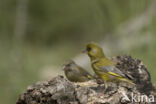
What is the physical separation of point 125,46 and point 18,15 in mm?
4062

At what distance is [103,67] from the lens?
791 centimetres

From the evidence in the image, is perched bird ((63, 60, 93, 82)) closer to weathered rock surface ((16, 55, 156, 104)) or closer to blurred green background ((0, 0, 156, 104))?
blurred green background ((0, 0, 156, 104))

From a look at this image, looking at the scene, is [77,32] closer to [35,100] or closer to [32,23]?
[32,23]

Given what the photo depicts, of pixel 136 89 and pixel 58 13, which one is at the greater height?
pixel 58 13

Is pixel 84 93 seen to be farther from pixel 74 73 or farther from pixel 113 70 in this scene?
pixel 74 73

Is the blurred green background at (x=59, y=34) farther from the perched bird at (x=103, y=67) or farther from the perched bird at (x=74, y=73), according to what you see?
the perched bird at (x=103, y=67)

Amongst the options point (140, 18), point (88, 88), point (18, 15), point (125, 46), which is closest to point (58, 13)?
point (18, 15)

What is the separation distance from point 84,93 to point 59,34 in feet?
36.6

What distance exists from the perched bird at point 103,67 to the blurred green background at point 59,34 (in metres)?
1.35

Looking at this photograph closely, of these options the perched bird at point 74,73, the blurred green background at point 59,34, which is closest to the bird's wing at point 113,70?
the perched bird at point 74,73

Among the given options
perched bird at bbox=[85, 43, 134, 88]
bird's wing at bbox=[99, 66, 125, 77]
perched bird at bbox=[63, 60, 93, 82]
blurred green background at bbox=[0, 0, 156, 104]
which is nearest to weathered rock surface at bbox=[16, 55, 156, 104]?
perched bird at bbox=[85, 43, 134, 88]

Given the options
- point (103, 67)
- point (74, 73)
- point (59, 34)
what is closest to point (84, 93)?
point (103, 67)

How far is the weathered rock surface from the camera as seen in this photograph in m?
6.51

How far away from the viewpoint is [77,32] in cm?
1781
